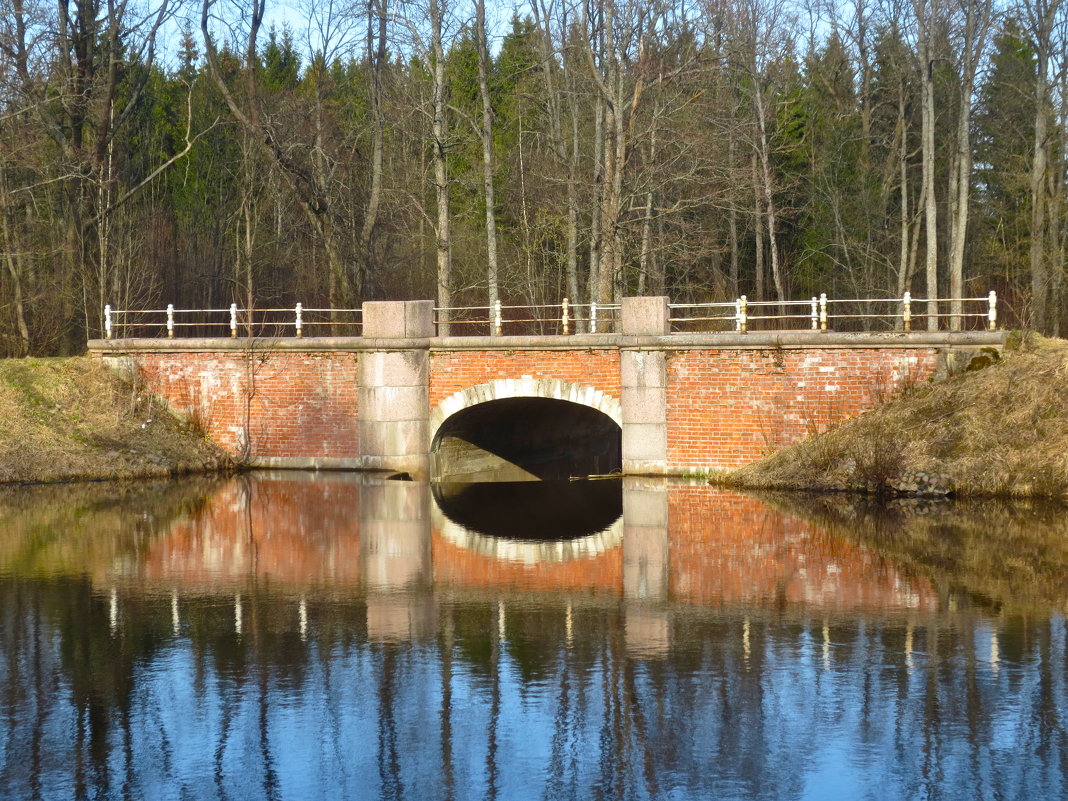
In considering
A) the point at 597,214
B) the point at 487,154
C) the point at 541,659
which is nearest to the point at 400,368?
the point at 487,154

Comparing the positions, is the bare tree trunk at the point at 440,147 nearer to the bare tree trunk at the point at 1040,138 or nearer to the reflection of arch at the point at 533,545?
the reflection of arch at the point at 533,545

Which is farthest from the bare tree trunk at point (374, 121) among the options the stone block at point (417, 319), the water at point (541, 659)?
the water at point (541, 659)

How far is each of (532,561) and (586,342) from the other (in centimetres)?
828

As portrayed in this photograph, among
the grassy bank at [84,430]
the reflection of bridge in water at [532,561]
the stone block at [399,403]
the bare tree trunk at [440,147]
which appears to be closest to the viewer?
the reflection of bridge in water at [532,561]

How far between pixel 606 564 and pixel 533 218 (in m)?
23.8

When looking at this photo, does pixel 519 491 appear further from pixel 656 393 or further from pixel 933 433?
pixel 933 433

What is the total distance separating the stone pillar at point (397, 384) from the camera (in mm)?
24438

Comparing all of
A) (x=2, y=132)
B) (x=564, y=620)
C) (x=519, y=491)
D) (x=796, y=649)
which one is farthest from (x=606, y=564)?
(x=2, y=132)

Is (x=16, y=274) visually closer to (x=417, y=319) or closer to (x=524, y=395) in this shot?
(x=417, y=319)

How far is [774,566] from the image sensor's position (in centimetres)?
1474

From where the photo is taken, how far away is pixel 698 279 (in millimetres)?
41531

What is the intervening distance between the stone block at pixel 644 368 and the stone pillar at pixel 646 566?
174cm

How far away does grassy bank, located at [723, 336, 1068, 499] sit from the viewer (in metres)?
19.6

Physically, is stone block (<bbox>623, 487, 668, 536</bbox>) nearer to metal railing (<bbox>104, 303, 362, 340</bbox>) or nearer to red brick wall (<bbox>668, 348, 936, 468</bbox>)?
red brick wall (<bbox>668, 348, 936, 468</bbox>)
